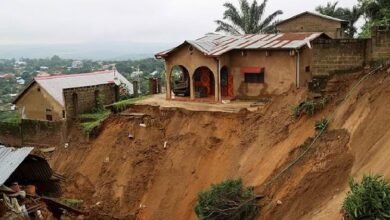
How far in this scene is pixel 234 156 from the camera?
20875mm

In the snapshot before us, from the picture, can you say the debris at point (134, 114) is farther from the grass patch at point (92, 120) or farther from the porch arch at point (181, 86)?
the porch arch at point (181, 86)

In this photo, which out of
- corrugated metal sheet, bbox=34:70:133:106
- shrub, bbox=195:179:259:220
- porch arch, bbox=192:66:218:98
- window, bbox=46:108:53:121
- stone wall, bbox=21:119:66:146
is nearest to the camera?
shrub, bbox=195:179:259:220

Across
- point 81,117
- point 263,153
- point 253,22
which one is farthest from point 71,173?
point 253,22

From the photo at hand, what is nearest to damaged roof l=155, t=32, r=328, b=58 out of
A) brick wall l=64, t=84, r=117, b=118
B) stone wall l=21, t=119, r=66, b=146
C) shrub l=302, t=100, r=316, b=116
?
shrub l=302, t=100, r=316, b=116

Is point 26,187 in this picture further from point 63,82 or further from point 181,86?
point 63,82

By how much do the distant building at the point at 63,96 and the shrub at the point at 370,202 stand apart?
19073 millimetres

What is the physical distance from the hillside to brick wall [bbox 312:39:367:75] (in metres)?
0.45

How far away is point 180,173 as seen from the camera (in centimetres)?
2173

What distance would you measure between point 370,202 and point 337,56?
1018 centimetres

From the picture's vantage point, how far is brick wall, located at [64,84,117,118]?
2714cm

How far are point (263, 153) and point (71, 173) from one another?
10.1 meters

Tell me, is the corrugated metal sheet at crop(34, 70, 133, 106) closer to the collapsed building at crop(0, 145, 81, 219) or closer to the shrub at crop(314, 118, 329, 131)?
the collapsed building at crop(0, 145, 81, 219)

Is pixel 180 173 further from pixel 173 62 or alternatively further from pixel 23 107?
pixel 23 107

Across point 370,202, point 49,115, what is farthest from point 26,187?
point 49,115
